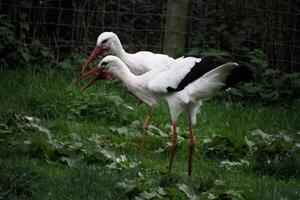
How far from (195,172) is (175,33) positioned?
155 inches

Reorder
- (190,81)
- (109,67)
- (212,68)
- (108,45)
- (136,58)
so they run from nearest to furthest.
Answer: (212,68) < (190,81) < (109,67) < (136,58) < (108,45)

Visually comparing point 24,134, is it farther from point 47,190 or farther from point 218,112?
point 218,112

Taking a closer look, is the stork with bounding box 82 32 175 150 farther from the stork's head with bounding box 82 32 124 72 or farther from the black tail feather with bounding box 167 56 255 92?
the black tail feather with bounding box 167 56 255 92

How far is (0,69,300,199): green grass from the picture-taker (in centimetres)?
532

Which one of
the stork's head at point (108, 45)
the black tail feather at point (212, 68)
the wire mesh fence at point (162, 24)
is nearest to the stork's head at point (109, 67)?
the black tail feather at point (212, 68)

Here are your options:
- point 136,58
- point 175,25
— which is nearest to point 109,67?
point 136,58

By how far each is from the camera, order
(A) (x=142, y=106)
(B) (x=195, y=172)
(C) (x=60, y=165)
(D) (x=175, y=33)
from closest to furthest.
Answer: (C) (x=60, y=165) → (B) (x=195, y=172) → (A) (x=142, y=106) → (D) (x=175, y=33)

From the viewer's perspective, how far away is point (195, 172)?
258 inches

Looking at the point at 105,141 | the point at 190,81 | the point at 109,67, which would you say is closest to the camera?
the point at 190,81

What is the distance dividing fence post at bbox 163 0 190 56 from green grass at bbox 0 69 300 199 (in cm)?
97

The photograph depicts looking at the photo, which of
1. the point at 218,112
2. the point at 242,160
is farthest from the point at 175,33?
the point at 242,160

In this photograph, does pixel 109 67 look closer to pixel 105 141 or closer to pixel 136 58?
pixel 105 141

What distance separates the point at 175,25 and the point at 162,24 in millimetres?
421

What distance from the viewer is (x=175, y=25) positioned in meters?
10.2
